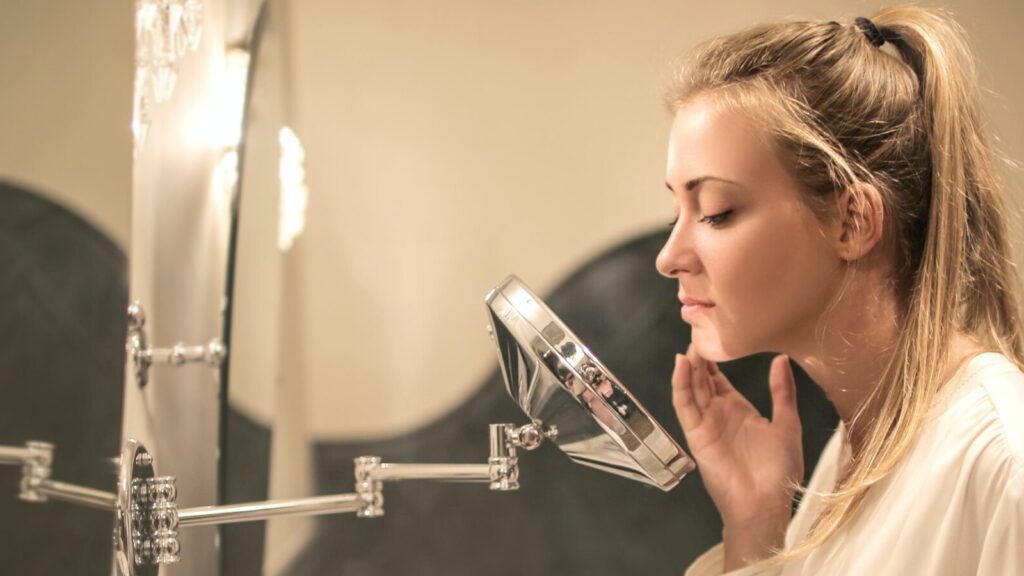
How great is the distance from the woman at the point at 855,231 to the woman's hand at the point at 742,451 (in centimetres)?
8

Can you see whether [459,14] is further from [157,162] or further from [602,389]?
[602,389]

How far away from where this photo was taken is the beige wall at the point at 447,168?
3.45 ft

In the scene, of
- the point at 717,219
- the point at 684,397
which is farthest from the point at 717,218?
the point at 684,397

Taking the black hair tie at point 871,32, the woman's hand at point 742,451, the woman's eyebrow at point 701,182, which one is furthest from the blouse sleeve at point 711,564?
the black hair tie at point 871,32

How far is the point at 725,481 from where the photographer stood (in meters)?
0.84

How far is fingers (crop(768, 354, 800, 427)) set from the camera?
34.5 inches

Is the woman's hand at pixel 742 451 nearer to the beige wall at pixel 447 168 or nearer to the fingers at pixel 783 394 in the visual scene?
the fingers at pixel 783 394

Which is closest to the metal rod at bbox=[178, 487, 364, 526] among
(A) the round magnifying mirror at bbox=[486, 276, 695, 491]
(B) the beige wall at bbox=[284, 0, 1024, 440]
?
(A) the round magnifying mirror at bbox=[486, 276, 695, 491]

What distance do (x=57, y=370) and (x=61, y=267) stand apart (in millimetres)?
49

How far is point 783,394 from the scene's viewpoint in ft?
2.93

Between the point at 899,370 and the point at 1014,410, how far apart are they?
0.33 feet

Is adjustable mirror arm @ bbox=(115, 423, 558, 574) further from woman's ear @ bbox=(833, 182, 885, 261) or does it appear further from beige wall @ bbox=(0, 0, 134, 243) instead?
woman's ear @ bbox=(833, 182, 885, 261)

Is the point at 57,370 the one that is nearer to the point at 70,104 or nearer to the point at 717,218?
the point at 70,104

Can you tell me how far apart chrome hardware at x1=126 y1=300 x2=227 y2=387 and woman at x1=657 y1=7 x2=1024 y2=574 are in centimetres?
40
